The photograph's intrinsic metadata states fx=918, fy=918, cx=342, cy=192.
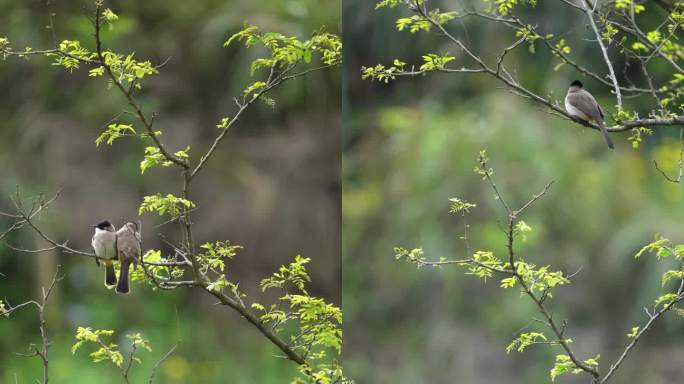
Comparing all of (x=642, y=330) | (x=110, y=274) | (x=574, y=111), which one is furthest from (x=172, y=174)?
(x=642, y=330)

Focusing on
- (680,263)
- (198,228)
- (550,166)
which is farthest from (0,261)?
(680,263)

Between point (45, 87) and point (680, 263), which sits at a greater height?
point (45, 87)

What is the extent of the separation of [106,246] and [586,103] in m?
1.90

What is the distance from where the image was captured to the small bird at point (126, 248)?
343 centimetres

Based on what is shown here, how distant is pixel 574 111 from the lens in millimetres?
3438

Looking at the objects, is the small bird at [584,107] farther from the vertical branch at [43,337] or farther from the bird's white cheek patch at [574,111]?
the vertical branch at [43,337]

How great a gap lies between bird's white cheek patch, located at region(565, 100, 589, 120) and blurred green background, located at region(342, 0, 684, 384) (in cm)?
11

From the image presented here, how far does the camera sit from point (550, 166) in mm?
3914

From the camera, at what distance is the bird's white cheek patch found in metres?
3.38

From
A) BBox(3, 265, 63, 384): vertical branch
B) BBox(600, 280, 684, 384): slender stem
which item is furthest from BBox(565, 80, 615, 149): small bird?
BBox(3, 265, 63, 384): vertical branch

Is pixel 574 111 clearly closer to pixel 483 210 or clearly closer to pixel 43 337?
pixel 483 210

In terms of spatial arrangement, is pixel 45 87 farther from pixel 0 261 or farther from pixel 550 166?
pixel 550 166

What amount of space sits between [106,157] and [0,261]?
62cm

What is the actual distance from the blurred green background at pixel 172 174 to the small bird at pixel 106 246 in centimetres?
17
